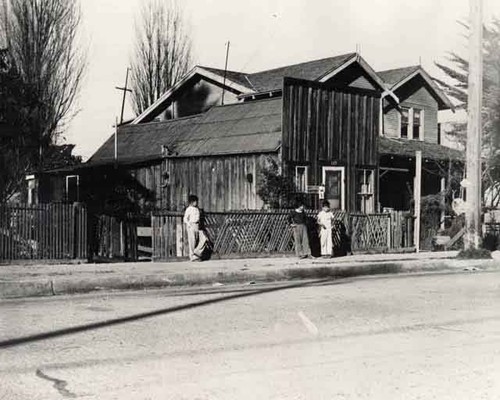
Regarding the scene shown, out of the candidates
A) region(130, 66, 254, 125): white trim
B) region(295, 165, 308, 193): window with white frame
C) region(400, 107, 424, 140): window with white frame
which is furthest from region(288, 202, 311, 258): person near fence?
region(400, 107, 424, 140): window with white frame

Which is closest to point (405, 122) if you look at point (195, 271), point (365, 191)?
point (365, 191)

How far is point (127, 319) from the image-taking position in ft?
27.3

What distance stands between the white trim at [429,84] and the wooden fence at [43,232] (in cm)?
1882

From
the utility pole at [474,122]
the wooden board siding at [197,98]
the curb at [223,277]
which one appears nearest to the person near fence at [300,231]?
the curb at [223,277]

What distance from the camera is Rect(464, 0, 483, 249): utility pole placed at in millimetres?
16500

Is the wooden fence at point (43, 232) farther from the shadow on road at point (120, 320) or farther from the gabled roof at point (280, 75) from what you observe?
the gabled roof at point (280, 75)

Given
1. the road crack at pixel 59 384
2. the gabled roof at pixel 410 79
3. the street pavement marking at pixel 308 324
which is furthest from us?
the gabled roof at pixel 410 79

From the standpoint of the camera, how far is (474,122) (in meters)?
16.7

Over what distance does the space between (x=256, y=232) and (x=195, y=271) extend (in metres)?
3.93

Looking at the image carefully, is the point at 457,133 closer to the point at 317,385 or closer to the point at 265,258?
the point at 265,258

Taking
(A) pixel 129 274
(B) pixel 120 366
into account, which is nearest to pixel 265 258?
(A) pixel 129 274

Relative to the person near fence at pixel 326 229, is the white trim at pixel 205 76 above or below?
above

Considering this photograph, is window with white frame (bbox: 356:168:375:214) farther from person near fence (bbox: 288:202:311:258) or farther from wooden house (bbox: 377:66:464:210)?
person near fence (bbox: 288:202:311:258)

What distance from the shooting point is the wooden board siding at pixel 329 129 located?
20.9m
